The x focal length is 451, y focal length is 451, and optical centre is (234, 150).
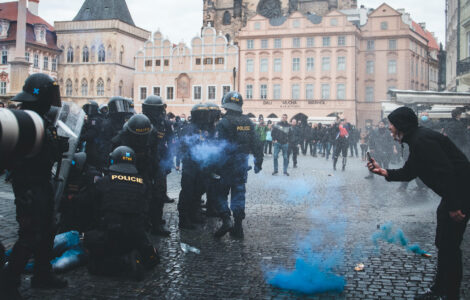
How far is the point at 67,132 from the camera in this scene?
5.31 meters

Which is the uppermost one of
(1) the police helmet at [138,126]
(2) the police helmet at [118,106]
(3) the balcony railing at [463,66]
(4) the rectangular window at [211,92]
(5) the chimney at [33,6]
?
(5) the chimney at [33,6]

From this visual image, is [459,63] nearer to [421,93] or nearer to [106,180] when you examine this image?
[421,93]

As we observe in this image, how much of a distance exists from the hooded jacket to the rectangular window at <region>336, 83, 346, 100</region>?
44.9 metres

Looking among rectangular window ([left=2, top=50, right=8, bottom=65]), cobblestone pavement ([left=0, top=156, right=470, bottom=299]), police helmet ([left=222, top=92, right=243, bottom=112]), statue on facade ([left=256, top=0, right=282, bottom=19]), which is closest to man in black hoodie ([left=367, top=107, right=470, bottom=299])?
cobblestone pavement ([left=0, top=156, right=470, bottom=299])

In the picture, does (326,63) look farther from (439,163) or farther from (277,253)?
(439,163)

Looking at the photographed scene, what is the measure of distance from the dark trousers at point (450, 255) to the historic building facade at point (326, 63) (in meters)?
44.6

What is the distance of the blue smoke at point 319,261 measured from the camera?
4.07 m

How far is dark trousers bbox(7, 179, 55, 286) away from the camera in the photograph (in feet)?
12.0

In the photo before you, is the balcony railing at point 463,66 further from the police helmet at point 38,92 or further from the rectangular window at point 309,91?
the police helmet at point 38,92

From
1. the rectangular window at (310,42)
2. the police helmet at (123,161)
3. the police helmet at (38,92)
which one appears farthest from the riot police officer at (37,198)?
the rectangular window at (310,42)

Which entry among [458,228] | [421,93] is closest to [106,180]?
[458,228]

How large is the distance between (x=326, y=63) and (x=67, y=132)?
45434 millimetres

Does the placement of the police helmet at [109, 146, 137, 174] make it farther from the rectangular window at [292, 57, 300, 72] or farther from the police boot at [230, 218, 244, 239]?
the rectangular window at [292, 57, 300, 72]

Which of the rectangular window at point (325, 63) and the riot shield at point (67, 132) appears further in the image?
the rectangular window at point (325, 63)
